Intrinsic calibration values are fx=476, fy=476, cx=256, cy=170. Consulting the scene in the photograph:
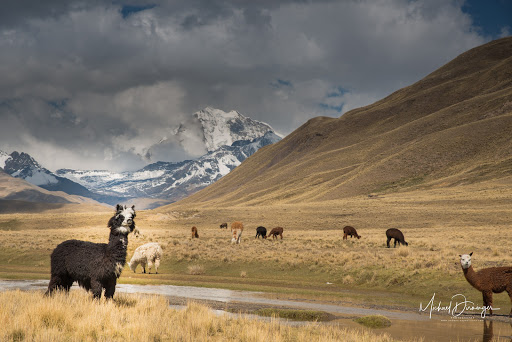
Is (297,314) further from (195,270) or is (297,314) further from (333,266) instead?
(195,270)

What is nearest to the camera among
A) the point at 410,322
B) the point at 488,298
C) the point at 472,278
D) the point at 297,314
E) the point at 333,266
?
the point at 410,322

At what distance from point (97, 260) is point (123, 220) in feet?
4.23

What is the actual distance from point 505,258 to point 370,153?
155 m

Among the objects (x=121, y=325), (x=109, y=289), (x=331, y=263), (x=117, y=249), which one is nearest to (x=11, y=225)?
Result: (x=331, y=263)

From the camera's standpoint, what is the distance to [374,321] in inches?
594

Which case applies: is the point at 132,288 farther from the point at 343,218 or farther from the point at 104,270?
the point at 343,218

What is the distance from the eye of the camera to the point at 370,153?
181 m

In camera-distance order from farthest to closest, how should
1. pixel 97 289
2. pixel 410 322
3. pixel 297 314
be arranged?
pixel 297 314 → pixel 410 322 → pixel 97 289

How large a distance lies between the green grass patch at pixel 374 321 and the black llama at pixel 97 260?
7.72m

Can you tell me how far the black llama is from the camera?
1280cm

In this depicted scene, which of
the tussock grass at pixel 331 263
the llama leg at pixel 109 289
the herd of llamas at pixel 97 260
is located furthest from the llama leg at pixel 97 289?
the tussock grass at pixel 331 263

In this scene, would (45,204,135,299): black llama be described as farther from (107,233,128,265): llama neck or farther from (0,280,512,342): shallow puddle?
(0,280,512,342): shallow puddle

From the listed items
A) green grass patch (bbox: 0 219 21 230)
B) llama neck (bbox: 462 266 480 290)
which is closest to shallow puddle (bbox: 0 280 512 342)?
llama neck (bbox: 462 266 480 290)

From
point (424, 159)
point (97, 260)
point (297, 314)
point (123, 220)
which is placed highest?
point (424, 159)
